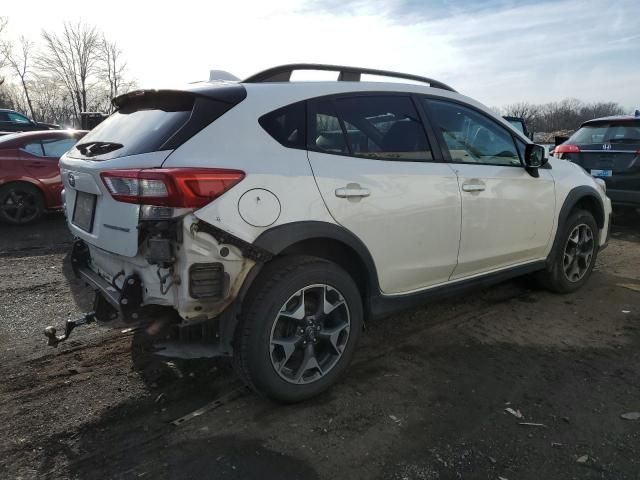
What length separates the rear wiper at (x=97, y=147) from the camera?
2.91m

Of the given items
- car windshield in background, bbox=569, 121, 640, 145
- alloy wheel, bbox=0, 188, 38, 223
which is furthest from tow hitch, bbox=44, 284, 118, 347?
car windshield in background, bbox=569, 121, 640, 145

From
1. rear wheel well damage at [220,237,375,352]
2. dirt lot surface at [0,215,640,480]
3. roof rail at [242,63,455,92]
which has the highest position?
roof rail at [242,63,455,92]

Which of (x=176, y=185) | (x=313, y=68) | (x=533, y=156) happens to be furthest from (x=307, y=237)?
(x=533, y=156)

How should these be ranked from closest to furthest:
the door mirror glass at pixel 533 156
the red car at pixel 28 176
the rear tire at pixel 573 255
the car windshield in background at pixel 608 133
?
the door mirror glass at pixel 533 156 < the rear tire at pixel 573 255 < the car windshield in background at pixel 608 133 < the red car at pixel 28 176

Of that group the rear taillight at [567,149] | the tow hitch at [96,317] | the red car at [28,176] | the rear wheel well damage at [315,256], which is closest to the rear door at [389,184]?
the rear wheel well damage at [315,256]

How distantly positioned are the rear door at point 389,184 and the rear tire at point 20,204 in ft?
21.8

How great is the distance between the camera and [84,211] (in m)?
3.05

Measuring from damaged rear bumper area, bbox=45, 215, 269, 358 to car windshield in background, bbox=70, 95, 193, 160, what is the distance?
0.52 meters

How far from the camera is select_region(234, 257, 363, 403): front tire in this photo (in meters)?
2.70

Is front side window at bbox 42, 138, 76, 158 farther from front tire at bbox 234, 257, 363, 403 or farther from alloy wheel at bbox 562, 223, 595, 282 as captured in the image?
alloy wheel at bbox 562, 223, 595, 282

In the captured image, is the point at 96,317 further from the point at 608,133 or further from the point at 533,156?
the point at 608,133

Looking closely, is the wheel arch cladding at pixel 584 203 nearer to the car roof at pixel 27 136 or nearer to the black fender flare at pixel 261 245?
the black fender flare at pixel 261 245

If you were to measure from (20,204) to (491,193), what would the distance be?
7.17m

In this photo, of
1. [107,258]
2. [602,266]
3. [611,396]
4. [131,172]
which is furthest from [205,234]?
[602,266]
